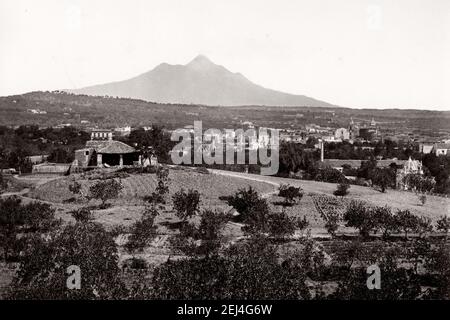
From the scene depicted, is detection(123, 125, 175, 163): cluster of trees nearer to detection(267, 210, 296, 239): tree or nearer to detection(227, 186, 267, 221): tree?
detection(227, 186, 267, 221): tree

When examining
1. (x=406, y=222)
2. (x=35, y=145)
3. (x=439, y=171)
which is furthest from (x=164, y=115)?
(x=406, y=222)

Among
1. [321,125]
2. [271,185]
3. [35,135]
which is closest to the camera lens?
[271,185]

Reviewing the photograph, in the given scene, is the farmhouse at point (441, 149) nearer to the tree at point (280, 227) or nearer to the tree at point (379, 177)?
the tree at point (379, 177)

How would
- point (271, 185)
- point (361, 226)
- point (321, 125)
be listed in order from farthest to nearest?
point (321, 125) → point (271, 185) → point (361, 226)

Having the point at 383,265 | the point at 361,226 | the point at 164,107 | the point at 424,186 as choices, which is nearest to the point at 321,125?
the point at 164,107

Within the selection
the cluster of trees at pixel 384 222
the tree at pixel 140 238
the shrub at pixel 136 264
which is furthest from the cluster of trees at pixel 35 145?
the cluster of trees at pixel 384 222

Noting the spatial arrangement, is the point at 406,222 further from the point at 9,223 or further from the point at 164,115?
the point at 164,115

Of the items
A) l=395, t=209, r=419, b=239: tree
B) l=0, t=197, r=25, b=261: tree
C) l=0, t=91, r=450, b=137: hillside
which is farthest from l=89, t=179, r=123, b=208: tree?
l=0, t=91, r=450, b=137: hillside
